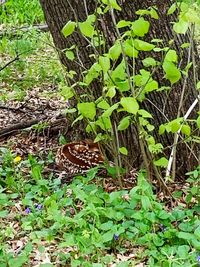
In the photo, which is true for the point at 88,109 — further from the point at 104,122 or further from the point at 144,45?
the point at 144,45

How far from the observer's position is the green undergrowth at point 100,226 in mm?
2855

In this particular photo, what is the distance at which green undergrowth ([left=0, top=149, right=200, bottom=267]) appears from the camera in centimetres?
286

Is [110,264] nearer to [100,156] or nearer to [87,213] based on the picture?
[87,213]

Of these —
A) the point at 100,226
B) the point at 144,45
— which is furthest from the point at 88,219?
the point at 144,45

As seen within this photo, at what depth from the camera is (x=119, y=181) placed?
3.52m

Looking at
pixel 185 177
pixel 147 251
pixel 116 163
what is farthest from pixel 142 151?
pixel 147 251

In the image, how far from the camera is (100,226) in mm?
3020

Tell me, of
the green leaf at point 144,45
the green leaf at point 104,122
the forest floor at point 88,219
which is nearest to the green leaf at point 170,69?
the green leaf at point 144,45

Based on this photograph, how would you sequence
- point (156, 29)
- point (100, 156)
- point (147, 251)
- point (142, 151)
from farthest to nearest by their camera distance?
1. point (100, 156)
2. point (156, 29)
3. point (142, 151)
4. point (147, 251)

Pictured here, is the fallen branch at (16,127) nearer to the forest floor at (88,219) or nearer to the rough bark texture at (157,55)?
the forest floor at (88,219)

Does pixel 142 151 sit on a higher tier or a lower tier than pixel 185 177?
higher

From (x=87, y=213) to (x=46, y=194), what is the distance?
0.56 m

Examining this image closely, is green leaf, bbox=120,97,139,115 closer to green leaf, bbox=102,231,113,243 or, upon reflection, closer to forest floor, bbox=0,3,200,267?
forest floor, bbox=0,3,200,267

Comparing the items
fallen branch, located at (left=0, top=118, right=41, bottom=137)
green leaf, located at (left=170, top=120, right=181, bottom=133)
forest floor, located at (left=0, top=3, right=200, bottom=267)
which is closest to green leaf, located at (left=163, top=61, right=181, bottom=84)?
green leaf, located at (left=170, top=120, right=181, bottom=133)
